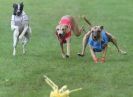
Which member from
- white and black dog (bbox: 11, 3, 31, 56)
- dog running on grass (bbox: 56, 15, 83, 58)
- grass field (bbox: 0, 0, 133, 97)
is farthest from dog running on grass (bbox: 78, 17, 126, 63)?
white and black dog (bbox: 11, 3, 31, 56)

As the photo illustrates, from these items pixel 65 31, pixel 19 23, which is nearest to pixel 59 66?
pixel 65 31

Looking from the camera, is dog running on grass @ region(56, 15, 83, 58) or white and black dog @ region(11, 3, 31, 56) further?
white and black dog @ region(11, 3, 31, 56)

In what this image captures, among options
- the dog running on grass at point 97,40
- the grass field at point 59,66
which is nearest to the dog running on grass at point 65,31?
the grass field at point 59,66

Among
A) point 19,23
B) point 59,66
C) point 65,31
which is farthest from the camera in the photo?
point 19,23

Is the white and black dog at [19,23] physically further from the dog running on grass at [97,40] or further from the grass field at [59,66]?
the dog running on grass at [97,40]

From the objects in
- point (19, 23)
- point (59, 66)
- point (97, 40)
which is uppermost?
point (19, 23)

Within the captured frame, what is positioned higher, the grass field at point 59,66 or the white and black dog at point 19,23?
the white and black dog at point 19,23

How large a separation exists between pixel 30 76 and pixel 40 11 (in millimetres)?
12971

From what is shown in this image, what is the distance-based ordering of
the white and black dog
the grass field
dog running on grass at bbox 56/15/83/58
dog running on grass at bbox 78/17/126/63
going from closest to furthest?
the grass field
dog running on grass at bbox 78/17/126/63
dog running on grass at bbox 56/15/83/58
the white and black dog

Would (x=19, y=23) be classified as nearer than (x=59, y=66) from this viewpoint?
No

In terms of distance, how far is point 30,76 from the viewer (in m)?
13.3

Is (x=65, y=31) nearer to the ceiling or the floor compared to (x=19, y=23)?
nearer to the floor

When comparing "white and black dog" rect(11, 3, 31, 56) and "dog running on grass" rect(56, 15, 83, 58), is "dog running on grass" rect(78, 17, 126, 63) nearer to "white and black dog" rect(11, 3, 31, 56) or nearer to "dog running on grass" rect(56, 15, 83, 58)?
"dog running on grass" rect(56, 15, 83, 58)

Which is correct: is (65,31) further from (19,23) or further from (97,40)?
(19,23)
